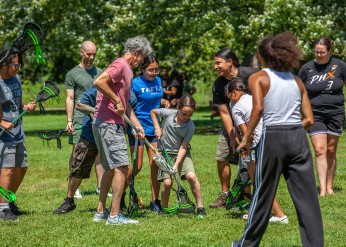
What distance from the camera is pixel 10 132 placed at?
9.11m

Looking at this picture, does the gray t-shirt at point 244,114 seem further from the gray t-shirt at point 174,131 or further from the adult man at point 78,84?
the adult man at point 78,84

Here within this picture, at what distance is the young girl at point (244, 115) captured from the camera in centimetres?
831

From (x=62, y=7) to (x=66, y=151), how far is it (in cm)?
848

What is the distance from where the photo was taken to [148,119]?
9.75 m

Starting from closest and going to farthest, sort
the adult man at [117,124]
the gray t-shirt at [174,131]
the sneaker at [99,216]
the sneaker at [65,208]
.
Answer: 1. the adult man at [117,124]
2. the sneaker at [99,216]
3. the gray t-shirt at [174,131]
4. the sneaker at [65,208]

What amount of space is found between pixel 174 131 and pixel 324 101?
8.24 ft

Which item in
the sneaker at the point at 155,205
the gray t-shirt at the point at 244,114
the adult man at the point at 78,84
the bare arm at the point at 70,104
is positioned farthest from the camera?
the bare arm at the point at 70,104

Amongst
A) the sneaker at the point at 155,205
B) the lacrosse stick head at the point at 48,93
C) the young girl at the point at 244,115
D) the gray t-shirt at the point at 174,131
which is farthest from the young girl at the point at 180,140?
the lacrosse stick head at the point at 48,93

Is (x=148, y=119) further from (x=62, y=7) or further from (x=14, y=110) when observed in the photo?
(x=62, y=7)

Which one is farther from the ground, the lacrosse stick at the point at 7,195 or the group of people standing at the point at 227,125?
the group of people standing at the point at 227,125

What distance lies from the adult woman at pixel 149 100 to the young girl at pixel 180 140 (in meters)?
0.40

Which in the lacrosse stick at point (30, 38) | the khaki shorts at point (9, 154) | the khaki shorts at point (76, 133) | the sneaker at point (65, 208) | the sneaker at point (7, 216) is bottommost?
the sneaker at point (65, 208)

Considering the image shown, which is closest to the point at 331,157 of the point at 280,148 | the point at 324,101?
the point at 324,101

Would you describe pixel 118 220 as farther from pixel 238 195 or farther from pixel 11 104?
pixel 11 104
